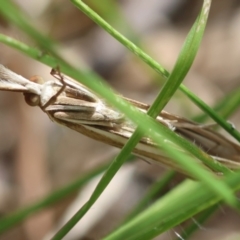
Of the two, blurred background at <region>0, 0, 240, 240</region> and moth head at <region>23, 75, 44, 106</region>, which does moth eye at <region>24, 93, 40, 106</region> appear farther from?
blurred background at <region>0, 0, 240, 240</region>

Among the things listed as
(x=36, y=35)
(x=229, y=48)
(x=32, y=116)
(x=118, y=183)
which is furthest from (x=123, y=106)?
(x=229, y=48)

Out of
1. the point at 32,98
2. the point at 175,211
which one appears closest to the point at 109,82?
the point at 32,98

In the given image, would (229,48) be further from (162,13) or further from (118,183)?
(118,183)

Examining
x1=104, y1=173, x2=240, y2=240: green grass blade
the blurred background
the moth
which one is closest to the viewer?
x1=104, y1=173, x2=240, y2=240: green grass blade

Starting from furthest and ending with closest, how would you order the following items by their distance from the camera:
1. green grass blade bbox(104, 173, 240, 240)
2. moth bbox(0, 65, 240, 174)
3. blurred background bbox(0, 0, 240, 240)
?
blurred background bbox(0, 0, 240, 240), moth bbox(0, 65, 240, 174), green grass blade bbox(104, 173, 240, 240)

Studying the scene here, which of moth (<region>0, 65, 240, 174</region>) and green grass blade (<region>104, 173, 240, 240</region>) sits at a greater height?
moth (<region>0, 65, 240, 174</region>)

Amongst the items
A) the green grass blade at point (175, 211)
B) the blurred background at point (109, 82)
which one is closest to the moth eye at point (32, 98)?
the green grass blade at point (175, 211)

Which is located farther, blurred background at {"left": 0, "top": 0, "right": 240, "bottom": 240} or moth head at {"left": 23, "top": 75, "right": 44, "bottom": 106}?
blurred background at {"left": 0, "top": 0, "right": 240, "bottom": 240}

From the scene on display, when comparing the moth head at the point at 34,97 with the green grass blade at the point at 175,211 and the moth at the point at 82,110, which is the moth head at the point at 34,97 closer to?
the moth at the point at 82,110

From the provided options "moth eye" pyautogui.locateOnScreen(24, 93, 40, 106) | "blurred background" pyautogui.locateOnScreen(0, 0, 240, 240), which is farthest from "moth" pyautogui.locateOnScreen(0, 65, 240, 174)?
"blurred background" pyautogui.locateOnScreen(0, 0, 240, 240)

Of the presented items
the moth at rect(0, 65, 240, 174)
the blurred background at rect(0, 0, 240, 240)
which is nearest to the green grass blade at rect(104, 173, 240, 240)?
the moth at rect(0, 65, 240, 174)
